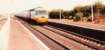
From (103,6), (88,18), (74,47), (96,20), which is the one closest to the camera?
(74,47)

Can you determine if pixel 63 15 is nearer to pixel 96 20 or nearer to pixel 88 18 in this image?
pixel 88 18

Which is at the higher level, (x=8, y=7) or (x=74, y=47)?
(x=8, y=7)

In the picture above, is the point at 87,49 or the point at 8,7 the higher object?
the point at 8,7

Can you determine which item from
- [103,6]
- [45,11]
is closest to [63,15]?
[45,11]

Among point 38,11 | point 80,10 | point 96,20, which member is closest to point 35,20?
point 38,11

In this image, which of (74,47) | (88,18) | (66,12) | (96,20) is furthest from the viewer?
(66,12)

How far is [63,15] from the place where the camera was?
4000cm

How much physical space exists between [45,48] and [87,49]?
5.55 feet

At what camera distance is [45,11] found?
93.7 feet

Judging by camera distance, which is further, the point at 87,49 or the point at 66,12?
the point at 66,12

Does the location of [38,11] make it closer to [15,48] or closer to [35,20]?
[35,20]

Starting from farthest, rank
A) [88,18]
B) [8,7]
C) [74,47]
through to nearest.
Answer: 1. [88,18]
2. [8,7]
3. [74,47]

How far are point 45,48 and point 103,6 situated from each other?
14.4 m

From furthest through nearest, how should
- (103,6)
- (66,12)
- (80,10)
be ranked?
(66,12)
(80,10)
(103,6)
